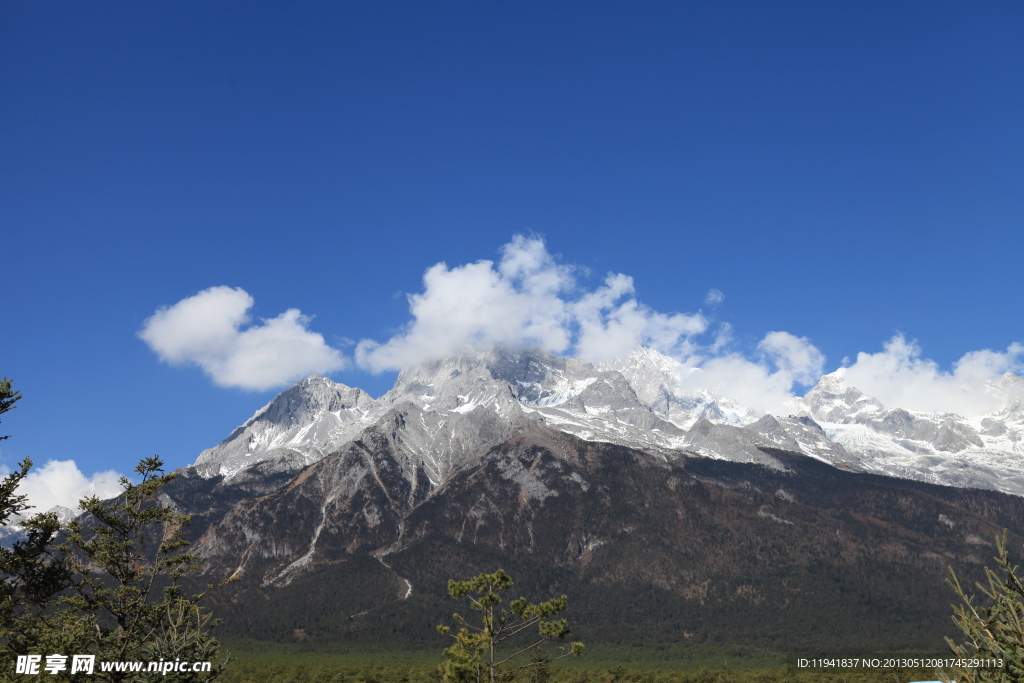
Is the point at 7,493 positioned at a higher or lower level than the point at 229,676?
higher

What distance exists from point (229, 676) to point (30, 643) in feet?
548

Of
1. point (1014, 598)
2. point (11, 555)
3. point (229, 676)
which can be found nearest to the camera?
point (1014, 598)

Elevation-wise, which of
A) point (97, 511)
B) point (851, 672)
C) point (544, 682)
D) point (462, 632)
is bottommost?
point (851, 672)

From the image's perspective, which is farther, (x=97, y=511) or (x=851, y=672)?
(x=851, y=672)

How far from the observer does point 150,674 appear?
3928cm

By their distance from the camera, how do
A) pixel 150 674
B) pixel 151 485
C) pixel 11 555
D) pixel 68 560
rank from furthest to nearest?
pixel 151 485 < pixel 68 560 < pixel 11 555 < pixel 150 674

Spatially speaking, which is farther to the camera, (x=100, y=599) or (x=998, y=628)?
(x=100, y=599)

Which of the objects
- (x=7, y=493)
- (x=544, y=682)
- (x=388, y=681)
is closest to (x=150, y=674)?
(x=7, y=493)

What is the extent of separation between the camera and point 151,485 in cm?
5559

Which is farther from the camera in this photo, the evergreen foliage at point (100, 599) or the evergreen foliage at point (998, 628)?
the evergreen foliage at point (100, 599)

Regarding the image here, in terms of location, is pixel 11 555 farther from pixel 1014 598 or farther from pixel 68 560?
pixel 1014 598

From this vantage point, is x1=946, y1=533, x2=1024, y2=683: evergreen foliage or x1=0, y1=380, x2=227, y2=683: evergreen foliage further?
x1=0, y1=380, x2=227, y2=683: evergreen foliage

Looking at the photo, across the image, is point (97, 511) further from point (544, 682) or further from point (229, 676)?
point (229, 676)

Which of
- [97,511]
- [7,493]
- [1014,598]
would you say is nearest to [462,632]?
[97,511]
